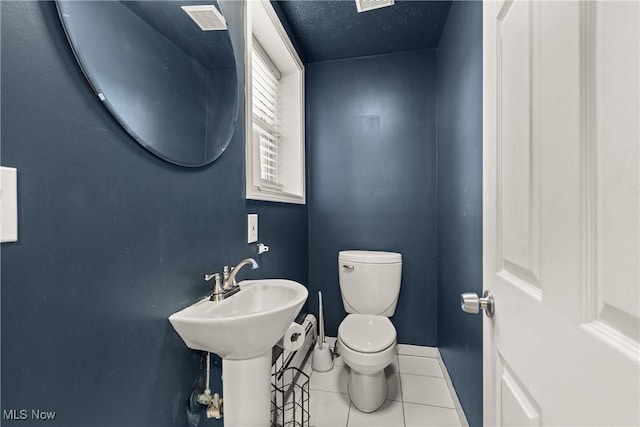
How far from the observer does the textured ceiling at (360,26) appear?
64.9 inches

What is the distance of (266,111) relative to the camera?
1.89 m

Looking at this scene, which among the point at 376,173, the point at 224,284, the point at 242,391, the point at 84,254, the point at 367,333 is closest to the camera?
the point at 84,254

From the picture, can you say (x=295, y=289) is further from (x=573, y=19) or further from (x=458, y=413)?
(x=458, y=413)

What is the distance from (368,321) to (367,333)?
0.52 ft

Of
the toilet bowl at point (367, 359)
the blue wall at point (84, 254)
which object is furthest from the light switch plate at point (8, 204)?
the toilet bowl at point (367, 359)

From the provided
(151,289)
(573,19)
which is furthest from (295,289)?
(573,19)

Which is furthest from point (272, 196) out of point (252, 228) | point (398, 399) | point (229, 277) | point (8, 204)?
point (398, 399)

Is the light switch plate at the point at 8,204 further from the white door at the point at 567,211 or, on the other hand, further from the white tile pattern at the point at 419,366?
the white tile pattern at the point at 419,366

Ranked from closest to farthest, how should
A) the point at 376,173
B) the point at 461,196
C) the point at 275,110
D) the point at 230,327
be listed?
1. the point at 230,327
2. the point at 461,196
3. the point at 275,110
4. the point at 376,173

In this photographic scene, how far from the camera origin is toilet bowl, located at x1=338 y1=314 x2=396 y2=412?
1.40m

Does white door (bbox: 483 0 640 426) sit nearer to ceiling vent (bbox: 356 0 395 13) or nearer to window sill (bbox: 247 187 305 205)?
window sill (bbox: 247 187 305 205)

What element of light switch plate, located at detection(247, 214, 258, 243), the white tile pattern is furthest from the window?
the white tile pattern

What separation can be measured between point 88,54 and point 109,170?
25 cm

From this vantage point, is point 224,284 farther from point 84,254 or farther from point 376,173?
point 376,173
